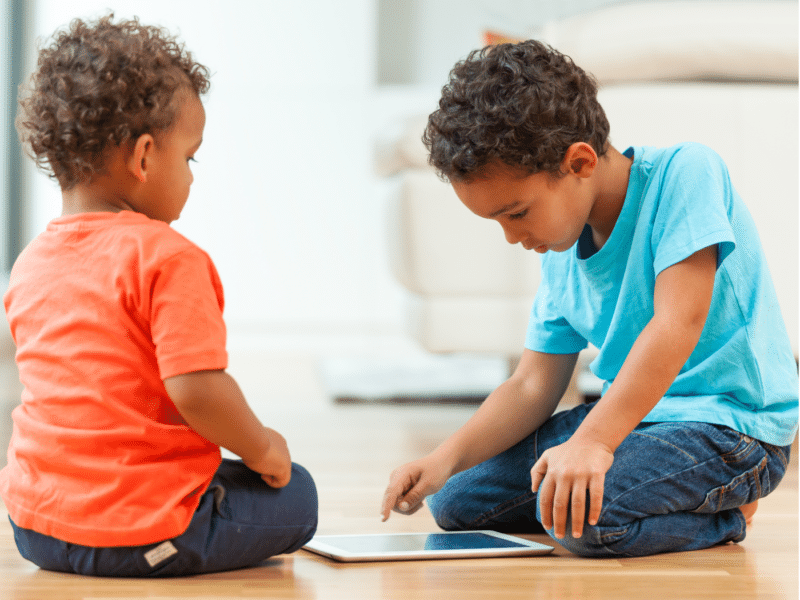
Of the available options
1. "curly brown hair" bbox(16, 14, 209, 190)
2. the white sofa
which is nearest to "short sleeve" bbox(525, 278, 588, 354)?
"curly brown hair" bbox(16, 14, 209, 190)

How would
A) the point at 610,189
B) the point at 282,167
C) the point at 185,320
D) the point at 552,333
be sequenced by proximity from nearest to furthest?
the point at 185,320 < the point at 610,189 < the point at 552,333 < the point at 282,167

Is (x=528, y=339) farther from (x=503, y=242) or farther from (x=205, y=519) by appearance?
(x=503, y=242)

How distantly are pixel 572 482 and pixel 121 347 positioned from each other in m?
0.38

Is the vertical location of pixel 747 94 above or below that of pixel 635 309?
above

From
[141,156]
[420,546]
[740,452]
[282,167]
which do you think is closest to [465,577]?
[420,546]

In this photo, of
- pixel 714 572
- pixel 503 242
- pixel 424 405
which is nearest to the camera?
pixel 714 572

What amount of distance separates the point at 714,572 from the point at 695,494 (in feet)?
0.29

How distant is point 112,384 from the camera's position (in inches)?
28.9

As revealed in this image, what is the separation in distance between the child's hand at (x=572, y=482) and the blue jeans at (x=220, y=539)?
20 centimetres

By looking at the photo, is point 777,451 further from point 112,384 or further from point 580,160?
point 112,384

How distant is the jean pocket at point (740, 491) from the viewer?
0.89 metres

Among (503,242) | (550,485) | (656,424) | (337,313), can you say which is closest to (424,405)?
(503,242)

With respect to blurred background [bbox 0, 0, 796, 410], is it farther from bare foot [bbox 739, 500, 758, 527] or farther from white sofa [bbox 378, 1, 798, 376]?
bare foot [bbox 739, 500, 758, 527]

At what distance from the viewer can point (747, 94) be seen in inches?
62.1
